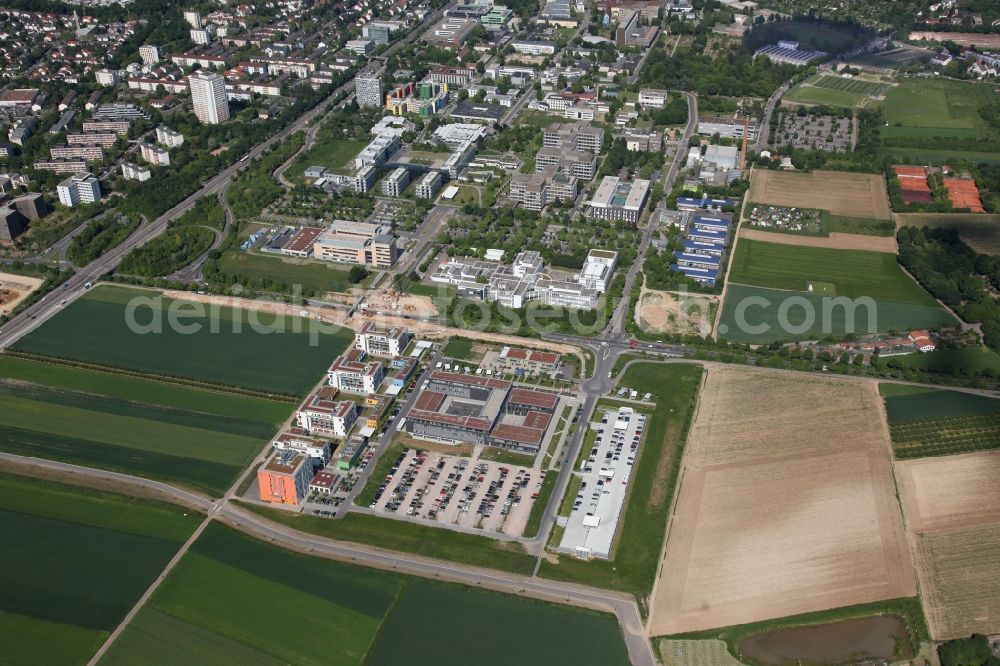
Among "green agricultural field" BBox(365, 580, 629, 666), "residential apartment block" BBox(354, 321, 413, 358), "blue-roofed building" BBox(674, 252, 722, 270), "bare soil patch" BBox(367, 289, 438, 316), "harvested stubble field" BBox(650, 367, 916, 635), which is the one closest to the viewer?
"green agricultural field" BBox(365, 580, 629, 666)

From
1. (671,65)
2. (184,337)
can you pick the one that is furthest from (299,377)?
(671,65)

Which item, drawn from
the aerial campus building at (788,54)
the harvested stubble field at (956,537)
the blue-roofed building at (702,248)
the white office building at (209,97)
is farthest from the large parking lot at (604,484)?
the aerial campus building at (788,54)

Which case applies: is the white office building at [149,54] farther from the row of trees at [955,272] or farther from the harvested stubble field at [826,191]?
the row of trees at [955,272]

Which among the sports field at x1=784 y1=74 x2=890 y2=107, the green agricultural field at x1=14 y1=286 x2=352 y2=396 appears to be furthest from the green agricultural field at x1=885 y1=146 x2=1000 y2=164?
the green agricultural field at x1=14 y1=286 x2=352 y2=396

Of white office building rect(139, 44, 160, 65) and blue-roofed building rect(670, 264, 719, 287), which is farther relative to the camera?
white office building rect(139, 44, 160, 65)

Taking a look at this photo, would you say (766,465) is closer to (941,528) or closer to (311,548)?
(941,528)

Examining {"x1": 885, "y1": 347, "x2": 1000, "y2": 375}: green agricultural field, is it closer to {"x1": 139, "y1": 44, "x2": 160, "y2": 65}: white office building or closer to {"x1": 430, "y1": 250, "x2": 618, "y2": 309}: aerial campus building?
{"x1": 430, "y1": 250, "x2": 618, "y2": 309}: aerial campus building
